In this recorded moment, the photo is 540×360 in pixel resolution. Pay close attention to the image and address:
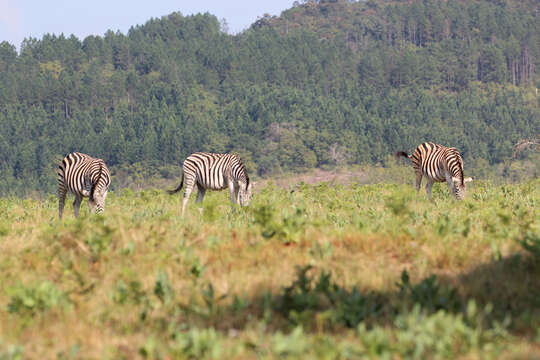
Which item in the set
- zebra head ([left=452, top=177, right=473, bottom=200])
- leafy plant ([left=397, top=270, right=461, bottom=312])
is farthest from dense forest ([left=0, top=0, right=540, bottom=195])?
leafy plant ([left=397, top=270, right=461, bottom=312])

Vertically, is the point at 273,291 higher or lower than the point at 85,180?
lower

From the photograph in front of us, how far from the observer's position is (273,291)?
6.44m

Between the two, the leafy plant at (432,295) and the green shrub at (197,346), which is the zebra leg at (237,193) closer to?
the leafy plant at (432,295)

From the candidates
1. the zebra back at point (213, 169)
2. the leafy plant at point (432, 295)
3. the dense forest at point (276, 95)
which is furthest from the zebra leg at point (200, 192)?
the dense forest at point (276, 95)

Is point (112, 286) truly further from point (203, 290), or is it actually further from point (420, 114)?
point (420, 114)

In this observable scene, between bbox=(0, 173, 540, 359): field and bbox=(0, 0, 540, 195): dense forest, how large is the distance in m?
82.2

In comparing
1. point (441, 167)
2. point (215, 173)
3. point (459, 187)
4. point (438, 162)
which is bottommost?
point (459, 187)

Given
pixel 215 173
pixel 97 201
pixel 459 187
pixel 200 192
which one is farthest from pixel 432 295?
pixel 200 192

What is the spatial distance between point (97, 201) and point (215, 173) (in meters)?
4.09

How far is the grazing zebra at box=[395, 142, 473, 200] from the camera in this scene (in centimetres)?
1630

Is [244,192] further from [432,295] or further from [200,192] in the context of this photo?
[432,295]

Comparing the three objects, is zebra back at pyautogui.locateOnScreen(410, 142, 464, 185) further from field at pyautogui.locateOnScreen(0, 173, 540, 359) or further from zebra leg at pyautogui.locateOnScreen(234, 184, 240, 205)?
field at pyautogui.locateOnScreen(0, 173, 540, 359)

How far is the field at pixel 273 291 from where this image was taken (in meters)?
5.04

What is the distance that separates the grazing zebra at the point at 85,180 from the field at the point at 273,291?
16.8 ft
